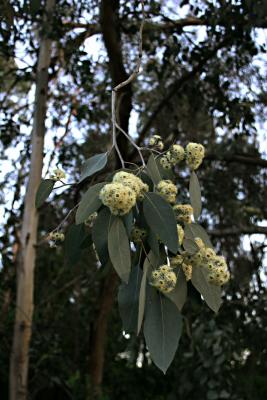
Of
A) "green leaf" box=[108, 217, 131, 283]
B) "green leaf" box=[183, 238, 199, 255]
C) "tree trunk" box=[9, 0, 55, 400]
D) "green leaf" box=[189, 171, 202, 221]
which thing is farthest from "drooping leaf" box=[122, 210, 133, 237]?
"tree trunk" box=[9, 0, 55, 400]

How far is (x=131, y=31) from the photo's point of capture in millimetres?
4090

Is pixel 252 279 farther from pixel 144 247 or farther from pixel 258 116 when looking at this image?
pixel 144 247

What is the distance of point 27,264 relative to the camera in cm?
395

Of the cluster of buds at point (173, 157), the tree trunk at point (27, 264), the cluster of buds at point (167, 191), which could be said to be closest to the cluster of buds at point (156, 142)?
the cluster of buds at point (173, 157)

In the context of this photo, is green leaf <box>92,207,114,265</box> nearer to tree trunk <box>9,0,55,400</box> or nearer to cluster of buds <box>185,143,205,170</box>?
cluster of buds <box>185,143,205,170</box>

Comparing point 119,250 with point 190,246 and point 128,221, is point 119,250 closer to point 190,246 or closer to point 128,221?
point 128,221

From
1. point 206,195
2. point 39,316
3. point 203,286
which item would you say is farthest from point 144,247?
point 39,316

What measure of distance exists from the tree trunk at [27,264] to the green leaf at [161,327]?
2447 mm

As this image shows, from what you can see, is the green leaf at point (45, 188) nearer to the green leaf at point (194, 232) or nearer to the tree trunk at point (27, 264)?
the green leaf at point (194, 232)

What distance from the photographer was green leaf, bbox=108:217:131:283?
1.38 meters

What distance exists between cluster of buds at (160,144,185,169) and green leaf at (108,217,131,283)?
0.26 meters

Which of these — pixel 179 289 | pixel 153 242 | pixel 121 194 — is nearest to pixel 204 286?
pixel 179 289

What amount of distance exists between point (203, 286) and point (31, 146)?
8.75 ft

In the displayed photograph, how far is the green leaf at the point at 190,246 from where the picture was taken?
148 centimetres
